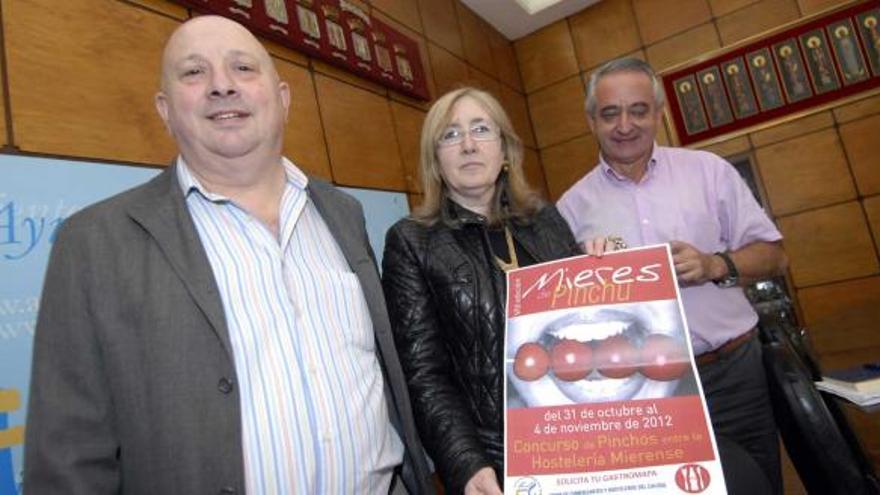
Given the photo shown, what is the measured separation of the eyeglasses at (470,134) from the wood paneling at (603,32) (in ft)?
14.1

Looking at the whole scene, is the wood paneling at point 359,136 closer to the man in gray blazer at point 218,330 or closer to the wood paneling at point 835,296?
the man in gray blazer at point 218,330

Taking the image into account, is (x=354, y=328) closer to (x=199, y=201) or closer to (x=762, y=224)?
(x=199, y=201)

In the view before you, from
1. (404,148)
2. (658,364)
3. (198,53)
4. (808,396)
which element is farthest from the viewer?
(404,148)

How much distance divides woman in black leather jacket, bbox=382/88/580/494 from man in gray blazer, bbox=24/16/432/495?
79 mm

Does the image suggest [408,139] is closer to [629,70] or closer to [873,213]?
[629,70]

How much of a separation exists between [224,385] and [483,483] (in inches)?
20.0

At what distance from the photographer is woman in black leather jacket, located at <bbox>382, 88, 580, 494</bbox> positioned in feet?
3.68

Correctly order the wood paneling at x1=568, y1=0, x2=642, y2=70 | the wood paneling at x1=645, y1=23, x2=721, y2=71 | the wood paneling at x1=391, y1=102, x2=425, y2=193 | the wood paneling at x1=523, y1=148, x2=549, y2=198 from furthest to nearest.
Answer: the wood paneling at x1=523, y1=148, x2=549, y2=198 < the wood paneling at x1=568, y1=0, x2=642, y2=70 < the wood paneling at x1=645, y1=23, x2=721, y2=71 < the wood paneling at x1=391, y1=102, x2=425, y2=193

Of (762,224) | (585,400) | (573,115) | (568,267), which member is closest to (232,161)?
(568,267)

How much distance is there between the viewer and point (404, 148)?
11.5 feet

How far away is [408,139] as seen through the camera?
11.7ft

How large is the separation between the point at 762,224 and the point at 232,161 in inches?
62.6

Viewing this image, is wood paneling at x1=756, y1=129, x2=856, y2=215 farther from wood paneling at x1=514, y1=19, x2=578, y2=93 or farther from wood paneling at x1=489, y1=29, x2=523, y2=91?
wood paneling at x1=489, y1=29, x2=523, y2=91

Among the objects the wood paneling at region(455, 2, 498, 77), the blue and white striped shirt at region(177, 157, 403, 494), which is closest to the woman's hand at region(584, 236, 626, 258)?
the blue and white striped shirt at region(177, 157, 403, 494)
